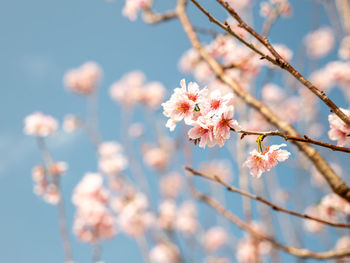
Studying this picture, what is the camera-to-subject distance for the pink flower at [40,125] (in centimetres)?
411

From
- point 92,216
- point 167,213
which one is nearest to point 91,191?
point 92,216

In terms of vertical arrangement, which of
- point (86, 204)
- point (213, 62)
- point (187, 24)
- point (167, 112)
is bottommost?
point (167, 112)

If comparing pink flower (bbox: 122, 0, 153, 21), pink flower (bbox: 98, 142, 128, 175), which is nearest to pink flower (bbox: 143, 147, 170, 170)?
pink flower (bbox: 98, 142, 128, 175)

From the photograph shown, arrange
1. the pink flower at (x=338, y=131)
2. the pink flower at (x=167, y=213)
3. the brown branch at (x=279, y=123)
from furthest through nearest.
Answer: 1. the pink flower at (x=167, y=213)
2. the brown branch at (x=279, y=123)
3. the pink flower at (x=338, y=131)

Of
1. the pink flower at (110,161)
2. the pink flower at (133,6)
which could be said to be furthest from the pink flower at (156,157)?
the pink flower at (133,6)

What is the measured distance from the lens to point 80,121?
4844 mm

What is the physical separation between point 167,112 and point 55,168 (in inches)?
121

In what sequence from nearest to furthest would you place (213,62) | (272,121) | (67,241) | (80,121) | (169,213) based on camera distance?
(272,121)
(213,62)
(67,241)
(80,121)
(169,213)

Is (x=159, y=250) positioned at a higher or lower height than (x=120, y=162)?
lower

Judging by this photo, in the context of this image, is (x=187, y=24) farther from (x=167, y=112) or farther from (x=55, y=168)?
(x=55, y=168)

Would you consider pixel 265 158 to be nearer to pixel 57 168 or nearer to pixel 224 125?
pixel 224 125

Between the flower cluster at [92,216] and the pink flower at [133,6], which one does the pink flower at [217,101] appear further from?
the flower cluster at [92,216]

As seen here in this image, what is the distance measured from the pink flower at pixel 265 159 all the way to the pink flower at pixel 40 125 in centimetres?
357

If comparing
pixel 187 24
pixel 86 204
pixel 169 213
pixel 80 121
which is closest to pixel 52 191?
pixel 86 204
